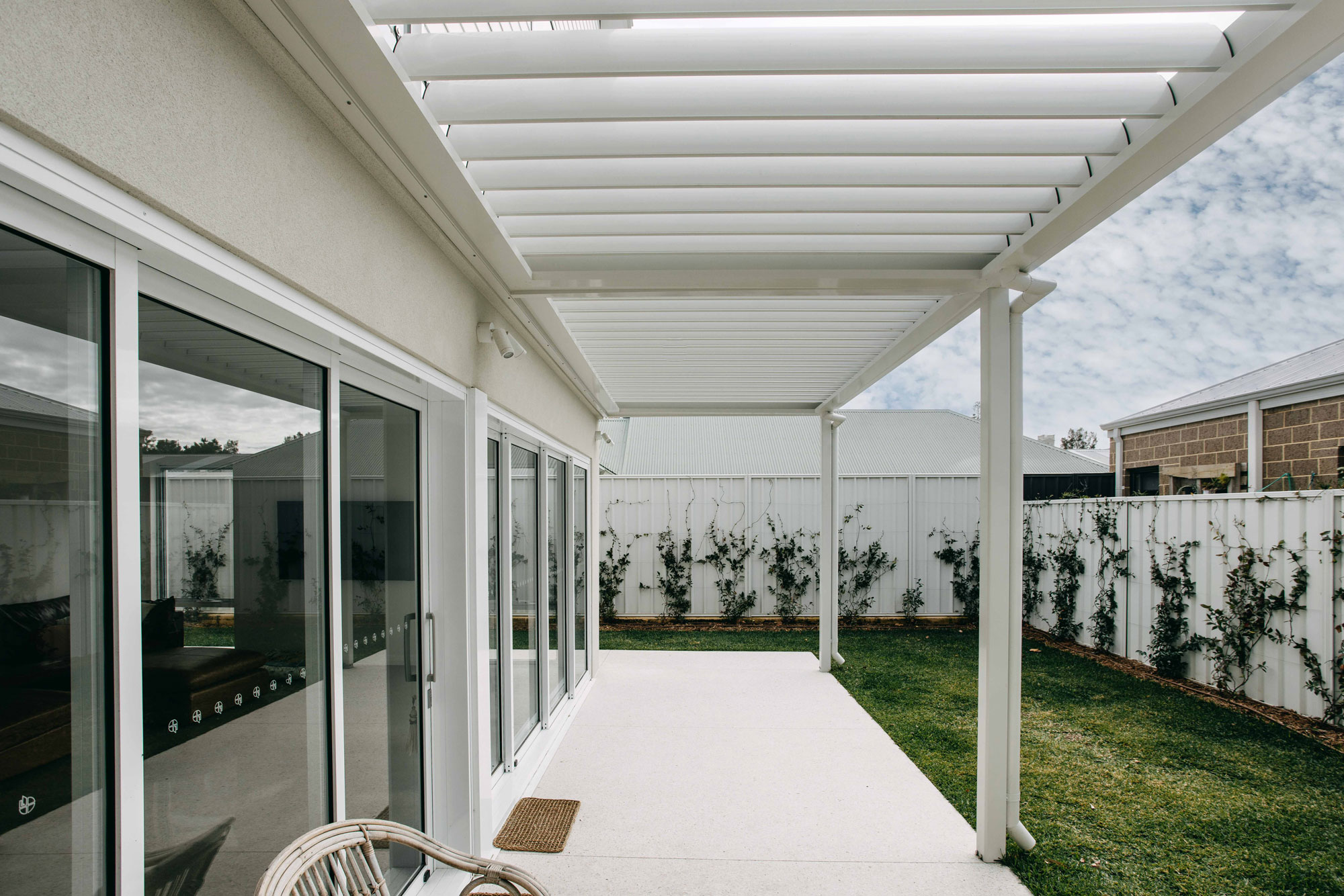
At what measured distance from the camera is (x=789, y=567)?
439 inches

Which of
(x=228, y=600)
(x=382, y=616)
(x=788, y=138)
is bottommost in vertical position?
(x=382, y=616)

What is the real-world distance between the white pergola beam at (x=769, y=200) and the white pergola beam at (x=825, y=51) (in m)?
0.84

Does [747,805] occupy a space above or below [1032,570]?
below

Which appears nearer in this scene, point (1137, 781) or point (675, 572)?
point (1137, 781)

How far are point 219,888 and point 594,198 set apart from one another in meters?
2.45

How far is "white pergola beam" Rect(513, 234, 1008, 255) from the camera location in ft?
10.6

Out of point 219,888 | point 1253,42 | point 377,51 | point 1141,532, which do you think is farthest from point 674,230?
point 1141,532

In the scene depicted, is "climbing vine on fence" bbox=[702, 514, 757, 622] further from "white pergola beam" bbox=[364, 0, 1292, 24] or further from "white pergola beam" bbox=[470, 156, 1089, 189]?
"white pergola beam" bbox=[364, 0, 1292, 24]

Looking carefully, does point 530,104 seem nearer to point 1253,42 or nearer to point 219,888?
point 1253,42

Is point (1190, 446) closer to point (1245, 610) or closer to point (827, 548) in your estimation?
point (1245, 610)

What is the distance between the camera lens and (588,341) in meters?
5.25

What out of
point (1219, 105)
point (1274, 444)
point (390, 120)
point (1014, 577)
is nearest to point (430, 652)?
point (390, 120)

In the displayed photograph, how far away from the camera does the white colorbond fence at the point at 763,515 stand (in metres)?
11.1

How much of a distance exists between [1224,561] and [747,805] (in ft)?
17.2
